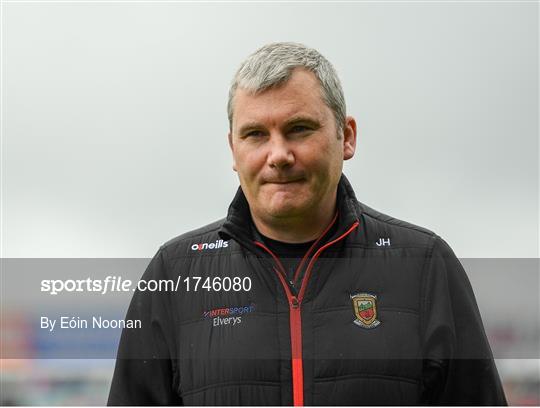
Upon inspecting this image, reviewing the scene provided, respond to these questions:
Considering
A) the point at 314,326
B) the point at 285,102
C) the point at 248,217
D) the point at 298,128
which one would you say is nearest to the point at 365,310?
the point at 314,326

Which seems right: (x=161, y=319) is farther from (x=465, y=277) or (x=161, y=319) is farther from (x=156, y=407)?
(x=465, y=277)

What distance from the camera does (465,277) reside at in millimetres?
3414

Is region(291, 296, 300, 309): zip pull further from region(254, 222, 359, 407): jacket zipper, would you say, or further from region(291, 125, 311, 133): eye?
region(291, 125, 311, 133): eye

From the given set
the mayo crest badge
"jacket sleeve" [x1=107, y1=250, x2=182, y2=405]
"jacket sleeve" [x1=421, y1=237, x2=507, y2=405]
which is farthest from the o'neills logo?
"jacket sleeve" [x1=421, y1=237, x2=507, y2=405]

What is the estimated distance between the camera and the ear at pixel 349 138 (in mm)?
3543

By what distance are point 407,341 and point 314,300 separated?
0.44 metres

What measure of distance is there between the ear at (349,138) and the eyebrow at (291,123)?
0.28 meters

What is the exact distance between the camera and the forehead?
3271 mm

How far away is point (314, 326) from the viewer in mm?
3145

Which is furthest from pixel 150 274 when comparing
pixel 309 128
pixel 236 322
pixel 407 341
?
pixel 407 341

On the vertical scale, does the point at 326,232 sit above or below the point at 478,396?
above

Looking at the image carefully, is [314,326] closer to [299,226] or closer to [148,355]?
[299,226]

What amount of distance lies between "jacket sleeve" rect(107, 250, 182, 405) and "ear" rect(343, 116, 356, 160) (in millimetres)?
1038

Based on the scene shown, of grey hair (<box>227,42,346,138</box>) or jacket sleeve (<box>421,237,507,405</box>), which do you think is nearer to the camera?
jacket sleeve (<box>421,237,507,405</box>)
